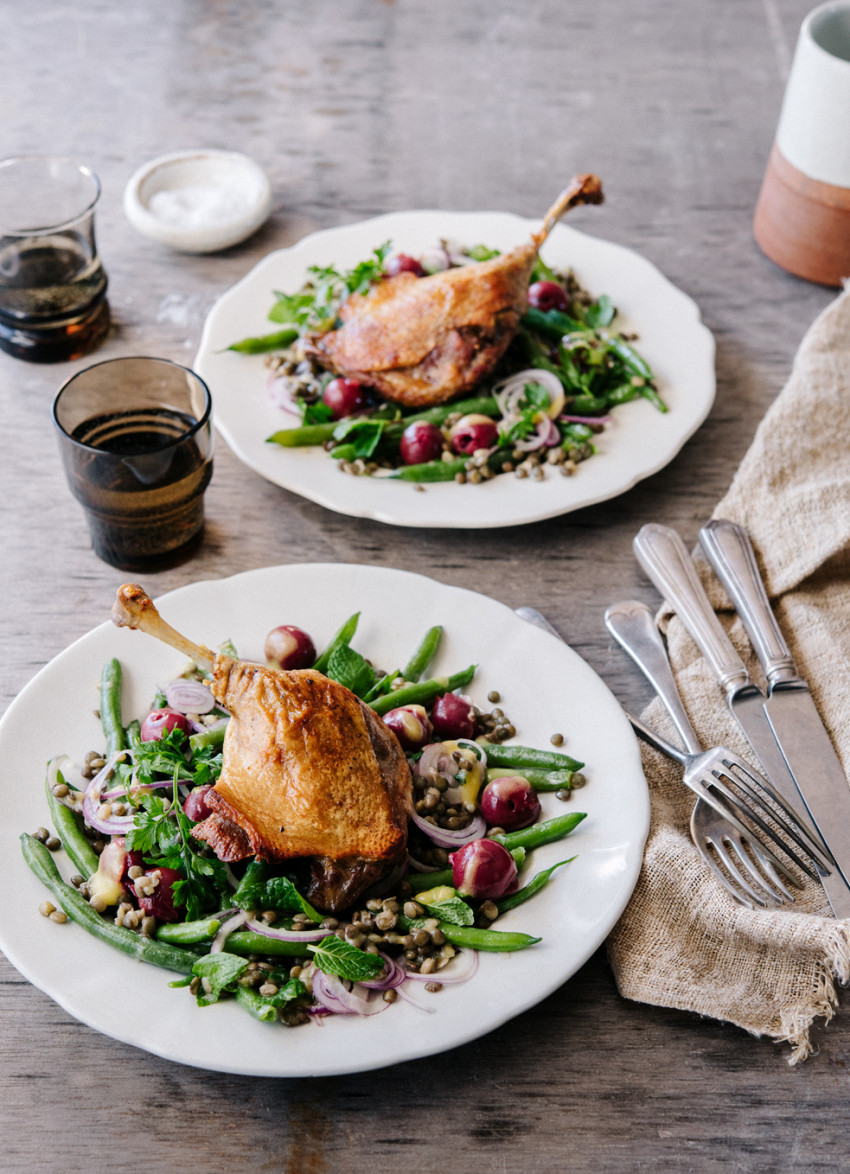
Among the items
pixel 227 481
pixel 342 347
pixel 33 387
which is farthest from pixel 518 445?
pixel 33 387

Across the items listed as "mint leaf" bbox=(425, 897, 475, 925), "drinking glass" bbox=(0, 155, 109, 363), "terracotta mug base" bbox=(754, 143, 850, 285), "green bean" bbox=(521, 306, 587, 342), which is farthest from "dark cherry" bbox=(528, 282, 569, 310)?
"mint leaf" bbox=(425, 897, 475, 925)

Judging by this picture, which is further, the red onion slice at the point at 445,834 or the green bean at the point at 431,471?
the green bean at the point at 431,471

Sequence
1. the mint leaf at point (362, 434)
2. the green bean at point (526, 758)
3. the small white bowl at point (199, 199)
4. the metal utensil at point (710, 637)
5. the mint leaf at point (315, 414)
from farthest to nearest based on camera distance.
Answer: the small white bowl at point (199, 199) → the mint leaf at point (315, 414) → the mint leaf at point (362, 434) → the metal utensil at point (710, 637) → the green bean at point (526, 758)

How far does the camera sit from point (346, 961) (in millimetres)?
1875

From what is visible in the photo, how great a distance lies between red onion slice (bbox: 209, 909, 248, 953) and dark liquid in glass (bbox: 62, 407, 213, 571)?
1.12 m

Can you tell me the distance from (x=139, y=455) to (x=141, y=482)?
0.10 meters

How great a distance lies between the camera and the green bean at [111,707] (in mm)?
2268

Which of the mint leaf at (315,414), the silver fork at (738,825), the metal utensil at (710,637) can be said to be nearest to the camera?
the silver fork at (738,825)

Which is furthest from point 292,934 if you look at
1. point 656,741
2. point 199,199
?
point 199,199

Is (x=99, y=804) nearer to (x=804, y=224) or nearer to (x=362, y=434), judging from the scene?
(x=362, y=434)

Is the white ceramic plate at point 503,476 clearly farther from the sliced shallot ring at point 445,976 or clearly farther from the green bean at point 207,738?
the sliced shallot ring at point 445,976

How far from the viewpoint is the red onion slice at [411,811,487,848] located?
212 centimetres

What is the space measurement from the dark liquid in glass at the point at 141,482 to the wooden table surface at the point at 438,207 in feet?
0.30

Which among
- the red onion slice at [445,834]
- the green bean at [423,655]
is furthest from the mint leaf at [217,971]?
the green bean at [423,655]
